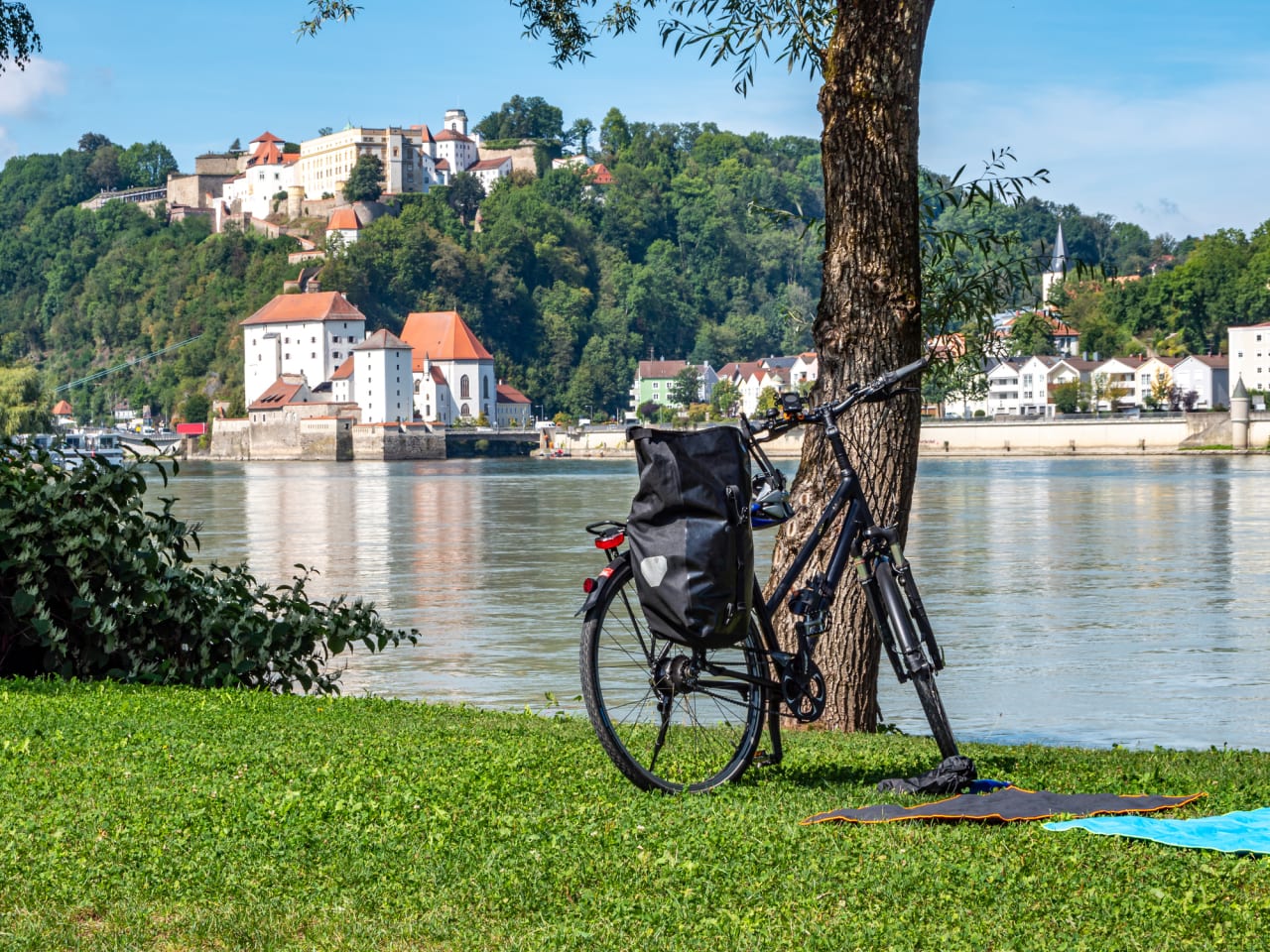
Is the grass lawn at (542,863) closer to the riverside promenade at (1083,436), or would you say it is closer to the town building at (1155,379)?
the riverside promenade at (1083,436)

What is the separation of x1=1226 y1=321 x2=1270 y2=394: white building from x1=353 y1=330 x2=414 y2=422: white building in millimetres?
60783

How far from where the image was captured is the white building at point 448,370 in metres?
133


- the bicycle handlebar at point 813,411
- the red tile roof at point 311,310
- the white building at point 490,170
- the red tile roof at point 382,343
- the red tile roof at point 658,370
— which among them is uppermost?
the white building at point 490,170

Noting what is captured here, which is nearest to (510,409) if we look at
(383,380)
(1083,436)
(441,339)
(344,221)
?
(441,339)

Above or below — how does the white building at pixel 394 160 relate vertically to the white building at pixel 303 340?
above

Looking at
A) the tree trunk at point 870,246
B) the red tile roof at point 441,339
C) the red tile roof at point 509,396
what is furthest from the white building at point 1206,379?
the tree trunk at point 870,246

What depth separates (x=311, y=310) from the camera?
13325 centimetres

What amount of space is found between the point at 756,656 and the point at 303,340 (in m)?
131

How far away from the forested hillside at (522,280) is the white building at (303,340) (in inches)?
191

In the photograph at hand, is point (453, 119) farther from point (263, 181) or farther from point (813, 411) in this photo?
point (813, 411)

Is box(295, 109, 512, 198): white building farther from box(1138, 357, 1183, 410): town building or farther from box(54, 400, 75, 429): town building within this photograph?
box(1138, 357, 1183, 410): town building

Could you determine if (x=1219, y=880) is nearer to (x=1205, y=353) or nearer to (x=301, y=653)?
(x=301, y=653)

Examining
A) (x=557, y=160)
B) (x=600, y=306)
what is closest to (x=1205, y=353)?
(x=600, y=306)

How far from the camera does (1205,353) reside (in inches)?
4828
